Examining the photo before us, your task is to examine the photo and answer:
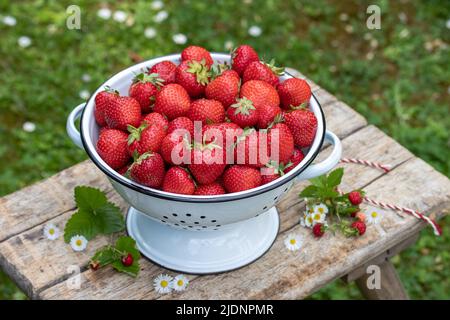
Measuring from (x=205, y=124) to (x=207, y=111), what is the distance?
0.03 metres

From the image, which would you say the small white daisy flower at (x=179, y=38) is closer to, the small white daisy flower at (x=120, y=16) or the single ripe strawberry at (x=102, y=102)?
the small white daisy flower at (x=120, y=16)

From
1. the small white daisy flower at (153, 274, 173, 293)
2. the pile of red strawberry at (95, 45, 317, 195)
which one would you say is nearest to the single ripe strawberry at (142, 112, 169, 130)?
the pile of red strawberry at (95, 45, 317, 195)

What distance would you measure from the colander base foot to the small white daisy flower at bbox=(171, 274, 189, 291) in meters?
0.03

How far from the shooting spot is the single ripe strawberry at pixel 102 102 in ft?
4.30

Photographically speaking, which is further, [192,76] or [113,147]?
[192,76]

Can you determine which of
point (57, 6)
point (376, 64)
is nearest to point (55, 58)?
point (57, 6)

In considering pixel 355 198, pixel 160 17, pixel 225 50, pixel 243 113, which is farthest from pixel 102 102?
pixel 160 17

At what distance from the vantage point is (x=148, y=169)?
3.91 ft

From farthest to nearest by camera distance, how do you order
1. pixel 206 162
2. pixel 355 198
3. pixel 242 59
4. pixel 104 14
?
pixel 104 14 → pixel 355 198 → pixel 242 59 → pixel 206 162

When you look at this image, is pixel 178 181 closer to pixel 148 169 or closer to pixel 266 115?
pixel 148 169

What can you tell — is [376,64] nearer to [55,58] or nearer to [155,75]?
[55,58]

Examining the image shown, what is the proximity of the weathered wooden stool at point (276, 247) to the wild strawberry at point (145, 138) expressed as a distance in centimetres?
31
